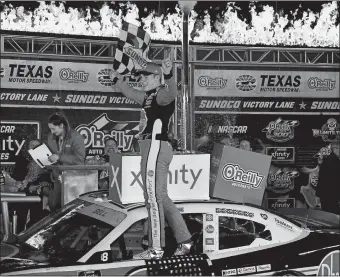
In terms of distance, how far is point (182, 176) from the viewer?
190 inches

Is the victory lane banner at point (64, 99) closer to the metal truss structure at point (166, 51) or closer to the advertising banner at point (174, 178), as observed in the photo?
the metal truss structure at point (166, 51)

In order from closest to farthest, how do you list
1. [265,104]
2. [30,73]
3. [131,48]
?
[131,48]
[30,73]
[265,104]

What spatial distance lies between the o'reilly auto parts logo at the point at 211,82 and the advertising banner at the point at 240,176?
468cm

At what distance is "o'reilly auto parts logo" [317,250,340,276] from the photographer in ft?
14.2

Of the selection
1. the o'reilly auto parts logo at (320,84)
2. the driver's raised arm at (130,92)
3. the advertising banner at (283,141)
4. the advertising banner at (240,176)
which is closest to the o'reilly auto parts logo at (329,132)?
the advertising banner at (283,141)

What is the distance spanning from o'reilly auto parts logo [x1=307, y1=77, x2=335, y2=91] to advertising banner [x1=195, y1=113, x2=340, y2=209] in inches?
18.2

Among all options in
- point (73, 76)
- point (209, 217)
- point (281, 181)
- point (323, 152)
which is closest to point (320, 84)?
point (323, 152)

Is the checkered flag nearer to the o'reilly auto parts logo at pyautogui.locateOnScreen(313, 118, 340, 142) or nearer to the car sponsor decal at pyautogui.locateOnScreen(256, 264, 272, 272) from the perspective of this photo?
the car sponsor decal at pyautogui.locateOnScreen(256, 264, 272, 272)

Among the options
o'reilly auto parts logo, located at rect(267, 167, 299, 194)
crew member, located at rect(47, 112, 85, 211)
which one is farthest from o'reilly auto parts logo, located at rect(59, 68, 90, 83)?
o'reilly auto parts logo, located at rect(267, 167, 299, 194)

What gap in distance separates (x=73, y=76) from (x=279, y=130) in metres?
3.44

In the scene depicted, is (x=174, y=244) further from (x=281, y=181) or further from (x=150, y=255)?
(x=281, y=181)

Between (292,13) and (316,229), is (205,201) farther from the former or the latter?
(292,13)

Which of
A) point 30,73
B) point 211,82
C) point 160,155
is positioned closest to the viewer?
point 160,155

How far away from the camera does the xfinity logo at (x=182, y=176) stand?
4766mm
